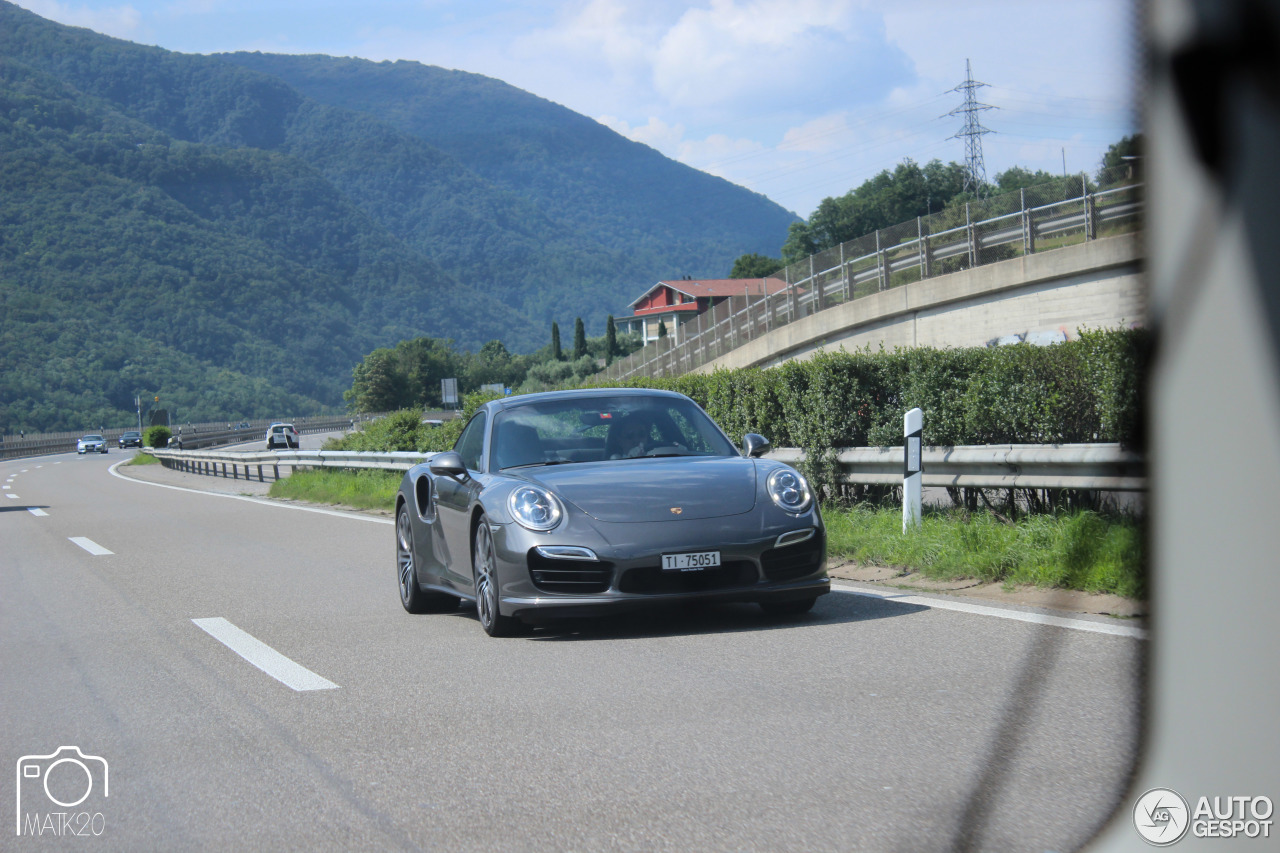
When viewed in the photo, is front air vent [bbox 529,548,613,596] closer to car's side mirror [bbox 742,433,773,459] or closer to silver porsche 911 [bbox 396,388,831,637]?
silver porsche 911 [bbox 396,388,831,637]

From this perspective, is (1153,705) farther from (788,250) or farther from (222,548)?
(788,250)

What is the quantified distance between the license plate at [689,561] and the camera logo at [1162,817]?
4.03 metres

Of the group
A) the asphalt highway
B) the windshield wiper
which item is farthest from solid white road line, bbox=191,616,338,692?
the windshield wiper

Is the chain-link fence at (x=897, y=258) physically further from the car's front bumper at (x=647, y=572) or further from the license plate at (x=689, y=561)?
the license plate at (x=689, y=561)

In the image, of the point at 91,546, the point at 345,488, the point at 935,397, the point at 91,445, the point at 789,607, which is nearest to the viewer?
the point at 789,607

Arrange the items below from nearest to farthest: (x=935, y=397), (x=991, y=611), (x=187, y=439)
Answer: (x=991, y=611) < (x=935, y=397) < (x=187, y=439)

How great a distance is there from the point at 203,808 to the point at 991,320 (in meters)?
23.1

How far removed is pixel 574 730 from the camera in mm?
4586

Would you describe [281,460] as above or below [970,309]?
below

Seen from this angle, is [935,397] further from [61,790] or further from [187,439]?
[187,439]

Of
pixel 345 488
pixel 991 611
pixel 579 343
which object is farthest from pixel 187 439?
pixel 991 611

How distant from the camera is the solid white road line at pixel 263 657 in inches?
229

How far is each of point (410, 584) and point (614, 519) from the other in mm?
2408

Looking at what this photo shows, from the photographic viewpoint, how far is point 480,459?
786 cm
